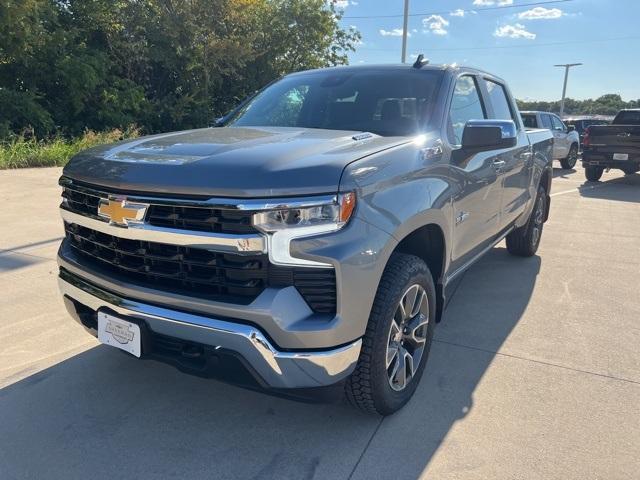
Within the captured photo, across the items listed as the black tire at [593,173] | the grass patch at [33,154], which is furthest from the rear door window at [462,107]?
the black tire at [593,173]

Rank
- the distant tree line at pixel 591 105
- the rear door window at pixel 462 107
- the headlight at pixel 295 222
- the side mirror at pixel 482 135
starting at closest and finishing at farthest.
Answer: the headlight at pixel 295 222, the side mirror at pixel 482 135, the rear door window at pixel 462 107, the distant tree line at pixel 591 105

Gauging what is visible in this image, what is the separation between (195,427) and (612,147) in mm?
13292

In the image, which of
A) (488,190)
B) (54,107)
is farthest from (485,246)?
(54,107)

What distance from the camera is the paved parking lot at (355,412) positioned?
7.84ft

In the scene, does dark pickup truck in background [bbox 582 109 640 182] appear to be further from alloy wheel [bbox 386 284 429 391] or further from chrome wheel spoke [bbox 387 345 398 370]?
chrome wheel spoke [bbox 387 345 398 370]

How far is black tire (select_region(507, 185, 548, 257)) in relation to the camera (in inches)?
223

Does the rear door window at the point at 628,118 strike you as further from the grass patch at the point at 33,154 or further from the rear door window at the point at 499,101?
the grass patch at the point at 33,154

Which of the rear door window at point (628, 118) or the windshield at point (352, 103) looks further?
the rear door window at point (628, 118)

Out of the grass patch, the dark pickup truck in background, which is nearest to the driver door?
the grass patch

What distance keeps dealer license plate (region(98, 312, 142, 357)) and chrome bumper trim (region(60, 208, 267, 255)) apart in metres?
0.38

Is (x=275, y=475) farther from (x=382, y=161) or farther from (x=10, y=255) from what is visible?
(x=10, y=255)

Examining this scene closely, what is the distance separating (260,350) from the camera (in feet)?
6.85

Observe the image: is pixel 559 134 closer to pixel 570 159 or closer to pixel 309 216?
pixel 570 159

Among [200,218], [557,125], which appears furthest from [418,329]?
[557,125]
